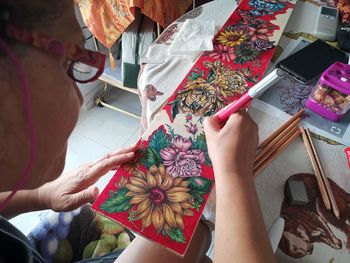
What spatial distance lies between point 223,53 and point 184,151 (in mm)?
327

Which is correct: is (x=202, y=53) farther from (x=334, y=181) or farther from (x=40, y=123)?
(x=40, y=123)

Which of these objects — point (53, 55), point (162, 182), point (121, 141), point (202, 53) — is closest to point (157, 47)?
point (202, 53)

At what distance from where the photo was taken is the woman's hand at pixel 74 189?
2.02 feet

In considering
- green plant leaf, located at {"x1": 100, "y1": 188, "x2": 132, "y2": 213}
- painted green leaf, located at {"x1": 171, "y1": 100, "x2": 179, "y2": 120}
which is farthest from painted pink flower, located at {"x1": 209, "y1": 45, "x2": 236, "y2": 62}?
green plant leaf, located at {"x1": 100, "y1": 188, "x2": 132, "y2": 213}

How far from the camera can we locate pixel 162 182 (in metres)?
0.53

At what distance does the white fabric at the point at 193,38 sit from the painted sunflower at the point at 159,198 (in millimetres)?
360

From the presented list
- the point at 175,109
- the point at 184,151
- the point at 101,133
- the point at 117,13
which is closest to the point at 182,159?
the point at 184,151

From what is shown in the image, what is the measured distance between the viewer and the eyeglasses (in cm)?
26

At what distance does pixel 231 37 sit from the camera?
0.80 meters

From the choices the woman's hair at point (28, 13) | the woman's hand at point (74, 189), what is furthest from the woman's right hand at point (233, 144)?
the woman's hair at point (28, 13)

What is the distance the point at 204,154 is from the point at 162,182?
0.34 ft

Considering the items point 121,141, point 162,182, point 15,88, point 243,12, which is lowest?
point 121,141

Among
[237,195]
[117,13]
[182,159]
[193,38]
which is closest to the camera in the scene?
[237,195]

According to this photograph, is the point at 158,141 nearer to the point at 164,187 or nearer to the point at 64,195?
the point at 164,187
